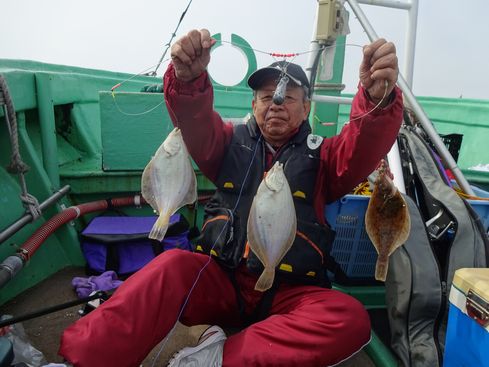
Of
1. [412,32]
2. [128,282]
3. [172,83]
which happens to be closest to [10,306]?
[128,282]

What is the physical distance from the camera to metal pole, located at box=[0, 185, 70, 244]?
231 cm

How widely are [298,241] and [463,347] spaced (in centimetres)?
93

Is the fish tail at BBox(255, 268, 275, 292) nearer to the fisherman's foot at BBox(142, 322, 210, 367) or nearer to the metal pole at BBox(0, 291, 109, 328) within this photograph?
the fisherman's foot at BBox(142, 322, 210, 367)

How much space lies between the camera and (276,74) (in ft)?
7.59

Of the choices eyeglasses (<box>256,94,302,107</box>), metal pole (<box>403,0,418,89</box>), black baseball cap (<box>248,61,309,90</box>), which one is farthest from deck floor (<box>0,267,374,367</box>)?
metal pole (<box>403,0,418,89</box>)

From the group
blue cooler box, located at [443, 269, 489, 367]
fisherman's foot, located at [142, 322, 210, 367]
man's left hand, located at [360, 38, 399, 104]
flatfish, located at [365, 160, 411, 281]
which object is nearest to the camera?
blue cooler box, located at [443, 269, 489, 367]

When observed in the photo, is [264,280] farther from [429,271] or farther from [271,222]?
[429,271]

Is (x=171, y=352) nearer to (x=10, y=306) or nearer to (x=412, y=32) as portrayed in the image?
(x=10, y=306)

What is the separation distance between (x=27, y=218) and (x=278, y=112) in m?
1.80

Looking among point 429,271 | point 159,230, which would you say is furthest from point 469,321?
point 159,230

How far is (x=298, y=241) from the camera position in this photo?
7.07ft

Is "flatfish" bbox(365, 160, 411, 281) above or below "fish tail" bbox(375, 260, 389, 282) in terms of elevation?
above

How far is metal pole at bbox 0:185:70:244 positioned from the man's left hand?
2296mm

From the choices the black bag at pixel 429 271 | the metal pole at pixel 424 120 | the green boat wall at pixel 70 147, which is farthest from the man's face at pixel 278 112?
the metal pole at pixel 424 120
